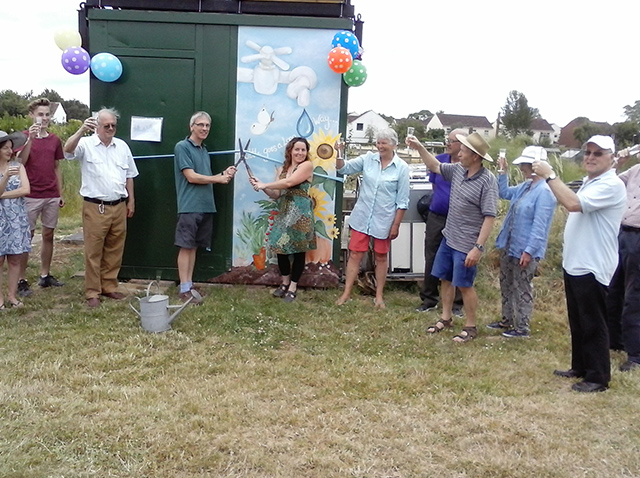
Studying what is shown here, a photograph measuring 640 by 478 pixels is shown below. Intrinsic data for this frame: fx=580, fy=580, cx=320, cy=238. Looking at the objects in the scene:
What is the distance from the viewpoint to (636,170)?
4344 millimetres

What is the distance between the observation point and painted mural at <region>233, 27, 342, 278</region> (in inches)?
220

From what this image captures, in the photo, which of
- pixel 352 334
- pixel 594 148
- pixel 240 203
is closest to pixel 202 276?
pixel 240 203

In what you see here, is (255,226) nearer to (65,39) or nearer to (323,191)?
(323,191)

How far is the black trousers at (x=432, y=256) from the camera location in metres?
5.19

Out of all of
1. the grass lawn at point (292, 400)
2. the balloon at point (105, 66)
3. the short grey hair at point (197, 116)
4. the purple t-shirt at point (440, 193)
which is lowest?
the grass lawn at point (292, 400)

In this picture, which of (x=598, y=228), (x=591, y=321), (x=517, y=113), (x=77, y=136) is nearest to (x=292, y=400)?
(x=591, y=321)

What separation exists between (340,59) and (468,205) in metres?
1.89

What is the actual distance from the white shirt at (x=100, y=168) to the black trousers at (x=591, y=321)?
3698mm

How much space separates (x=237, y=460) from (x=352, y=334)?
1964 millimetres

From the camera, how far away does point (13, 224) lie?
4840 millimetres

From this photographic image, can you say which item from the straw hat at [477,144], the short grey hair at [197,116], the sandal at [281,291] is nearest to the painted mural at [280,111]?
the short grey hair at [197,116]

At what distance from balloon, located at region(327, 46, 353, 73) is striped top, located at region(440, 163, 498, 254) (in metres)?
1.53

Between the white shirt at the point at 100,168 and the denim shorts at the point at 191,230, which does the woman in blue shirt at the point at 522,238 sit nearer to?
the denim shorts at the point at 191,230

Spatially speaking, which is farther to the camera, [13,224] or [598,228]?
[13,224]
